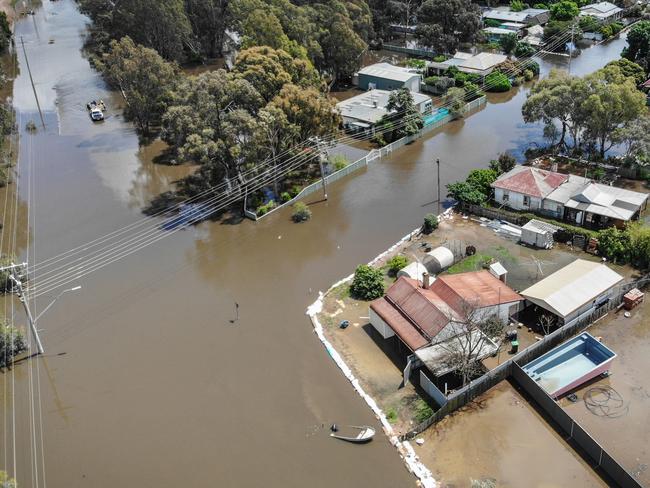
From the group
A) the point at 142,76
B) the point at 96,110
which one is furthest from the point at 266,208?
the point at 96,110

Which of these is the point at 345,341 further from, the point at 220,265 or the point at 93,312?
the point at 93,312

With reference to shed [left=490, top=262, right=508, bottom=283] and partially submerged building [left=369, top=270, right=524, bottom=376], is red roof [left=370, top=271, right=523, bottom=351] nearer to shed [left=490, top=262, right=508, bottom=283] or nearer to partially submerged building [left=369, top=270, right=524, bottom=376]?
partially submerged building [left=369, top=270, right=524, bottom=376]

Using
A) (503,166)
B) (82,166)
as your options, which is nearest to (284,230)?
(503,166)

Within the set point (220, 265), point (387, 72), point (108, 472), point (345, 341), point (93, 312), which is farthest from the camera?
point (387, 72)

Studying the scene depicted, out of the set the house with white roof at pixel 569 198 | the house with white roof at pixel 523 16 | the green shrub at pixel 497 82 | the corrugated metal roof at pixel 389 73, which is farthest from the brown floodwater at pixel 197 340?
the house with white roof at pixel 523 16

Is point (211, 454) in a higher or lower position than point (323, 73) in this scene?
lower
